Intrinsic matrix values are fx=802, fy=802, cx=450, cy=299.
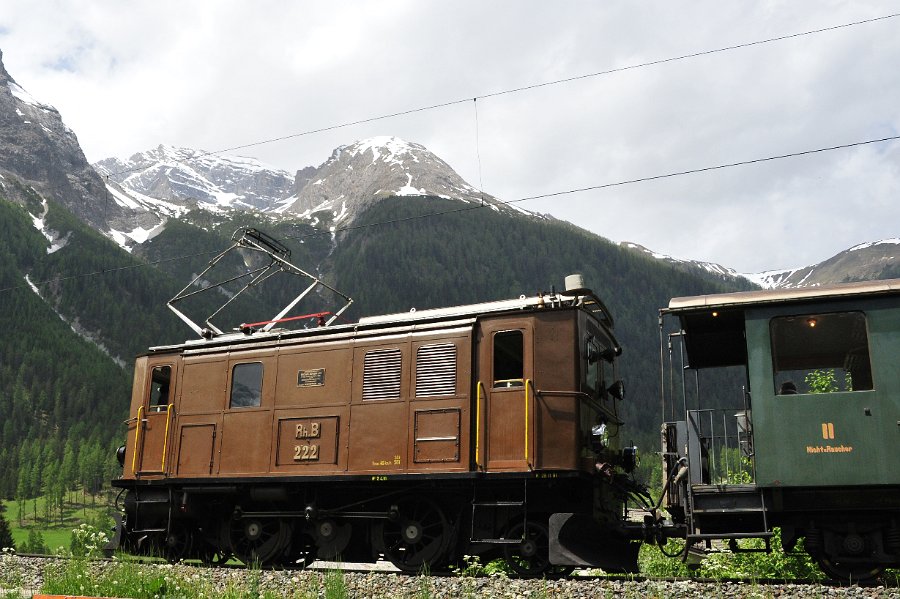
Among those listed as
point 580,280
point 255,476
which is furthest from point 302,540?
point 580,280

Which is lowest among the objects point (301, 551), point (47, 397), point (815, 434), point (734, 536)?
point (301, 551)

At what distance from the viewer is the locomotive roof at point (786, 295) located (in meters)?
10.3

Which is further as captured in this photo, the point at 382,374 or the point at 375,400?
the point at 382,374

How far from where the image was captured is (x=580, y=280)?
13.2 m

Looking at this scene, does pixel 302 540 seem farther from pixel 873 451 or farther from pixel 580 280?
pixel 873 451

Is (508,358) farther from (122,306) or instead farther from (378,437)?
(122,306)

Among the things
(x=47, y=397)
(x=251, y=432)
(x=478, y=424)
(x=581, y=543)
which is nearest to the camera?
(x=581, y=543)

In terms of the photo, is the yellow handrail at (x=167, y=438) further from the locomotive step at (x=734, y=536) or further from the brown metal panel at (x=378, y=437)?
the locomotive step at (x=734, y=536)

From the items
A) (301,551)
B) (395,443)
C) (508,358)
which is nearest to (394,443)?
(395,443)

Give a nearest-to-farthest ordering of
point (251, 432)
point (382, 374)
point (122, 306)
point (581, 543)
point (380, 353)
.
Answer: point (581, 543) → point (382, 374) → point (380, 353) → point (251, 432) → point (122, 306)

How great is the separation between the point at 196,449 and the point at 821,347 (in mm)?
10523

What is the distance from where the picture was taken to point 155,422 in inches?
599

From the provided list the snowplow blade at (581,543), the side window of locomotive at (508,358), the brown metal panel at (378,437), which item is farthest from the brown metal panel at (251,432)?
the snowplow blade at (581,543)

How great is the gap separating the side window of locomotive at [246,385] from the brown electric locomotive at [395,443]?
27 millimetres
